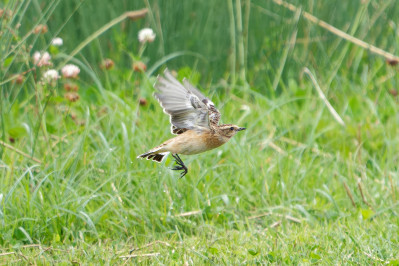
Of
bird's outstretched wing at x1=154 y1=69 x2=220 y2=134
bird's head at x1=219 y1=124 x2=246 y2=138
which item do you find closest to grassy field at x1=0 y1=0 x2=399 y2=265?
bird's head at x1=219 y1=124 x2=246 y2=138

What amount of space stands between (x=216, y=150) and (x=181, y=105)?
2141 millimetres

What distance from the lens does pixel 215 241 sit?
163 inches

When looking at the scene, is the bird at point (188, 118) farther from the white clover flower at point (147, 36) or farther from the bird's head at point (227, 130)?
the white clover flower at point (147, 36)

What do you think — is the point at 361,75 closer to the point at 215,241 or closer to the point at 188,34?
the point at 188,34

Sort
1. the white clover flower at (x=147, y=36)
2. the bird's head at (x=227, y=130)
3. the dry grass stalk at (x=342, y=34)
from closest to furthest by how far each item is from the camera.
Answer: the bird's head at (x=227, y=130) < the white clover flower at (x=147, y=36) < the dry grass stalk at (x=342, y=34)

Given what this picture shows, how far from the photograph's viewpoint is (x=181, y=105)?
10.4 ft

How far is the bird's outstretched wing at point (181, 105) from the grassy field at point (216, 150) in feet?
3.10

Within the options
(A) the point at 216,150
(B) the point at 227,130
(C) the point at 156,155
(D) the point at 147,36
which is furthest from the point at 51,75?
(B) the point at 227,130

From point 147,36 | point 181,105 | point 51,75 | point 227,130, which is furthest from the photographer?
point 147,36

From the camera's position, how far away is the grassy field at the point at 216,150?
421 centimetres

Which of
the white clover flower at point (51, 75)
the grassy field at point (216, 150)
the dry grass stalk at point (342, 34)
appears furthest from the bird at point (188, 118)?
the dry grass stalk at point (342, 34)

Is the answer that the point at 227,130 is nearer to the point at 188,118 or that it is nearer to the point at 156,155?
the point at 188,118

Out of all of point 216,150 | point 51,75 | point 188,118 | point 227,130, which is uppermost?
point 188,118

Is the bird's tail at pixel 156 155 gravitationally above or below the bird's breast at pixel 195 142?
below
